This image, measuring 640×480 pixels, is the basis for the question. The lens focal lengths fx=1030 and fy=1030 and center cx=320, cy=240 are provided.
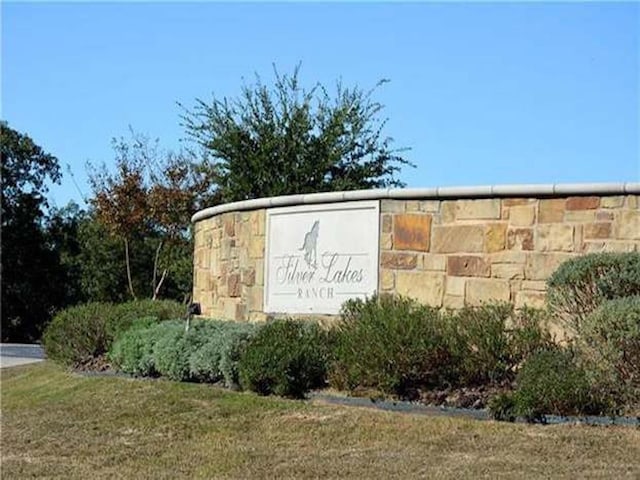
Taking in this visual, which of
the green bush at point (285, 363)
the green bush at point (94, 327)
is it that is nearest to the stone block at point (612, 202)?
the green bush at point (285, 363)

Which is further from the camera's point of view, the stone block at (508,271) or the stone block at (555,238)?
the stone block at (508,271)

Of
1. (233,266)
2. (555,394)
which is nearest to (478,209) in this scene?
(555,394)

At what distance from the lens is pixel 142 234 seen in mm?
33281

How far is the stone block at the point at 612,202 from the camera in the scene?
11.7 meters

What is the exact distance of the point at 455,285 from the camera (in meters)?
12.6

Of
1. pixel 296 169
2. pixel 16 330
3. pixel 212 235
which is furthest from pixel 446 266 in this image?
pixel 16 330

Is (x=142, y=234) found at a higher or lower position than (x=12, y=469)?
higher

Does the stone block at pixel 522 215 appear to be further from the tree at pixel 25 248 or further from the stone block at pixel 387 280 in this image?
the tree at pixel 25 248

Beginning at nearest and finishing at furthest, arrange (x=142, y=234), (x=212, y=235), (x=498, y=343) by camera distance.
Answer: (x=498, y=343) < (x=212, y=235) < (x=142, y=234)

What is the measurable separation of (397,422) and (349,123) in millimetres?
13607

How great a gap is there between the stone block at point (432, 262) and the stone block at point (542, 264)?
1.10 metres

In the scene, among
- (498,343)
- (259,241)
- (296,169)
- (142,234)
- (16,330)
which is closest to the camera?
(498,343)

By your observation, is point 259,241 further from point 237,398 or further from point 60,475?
point 60,475

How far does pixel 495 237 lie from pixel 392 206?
1507 mm
